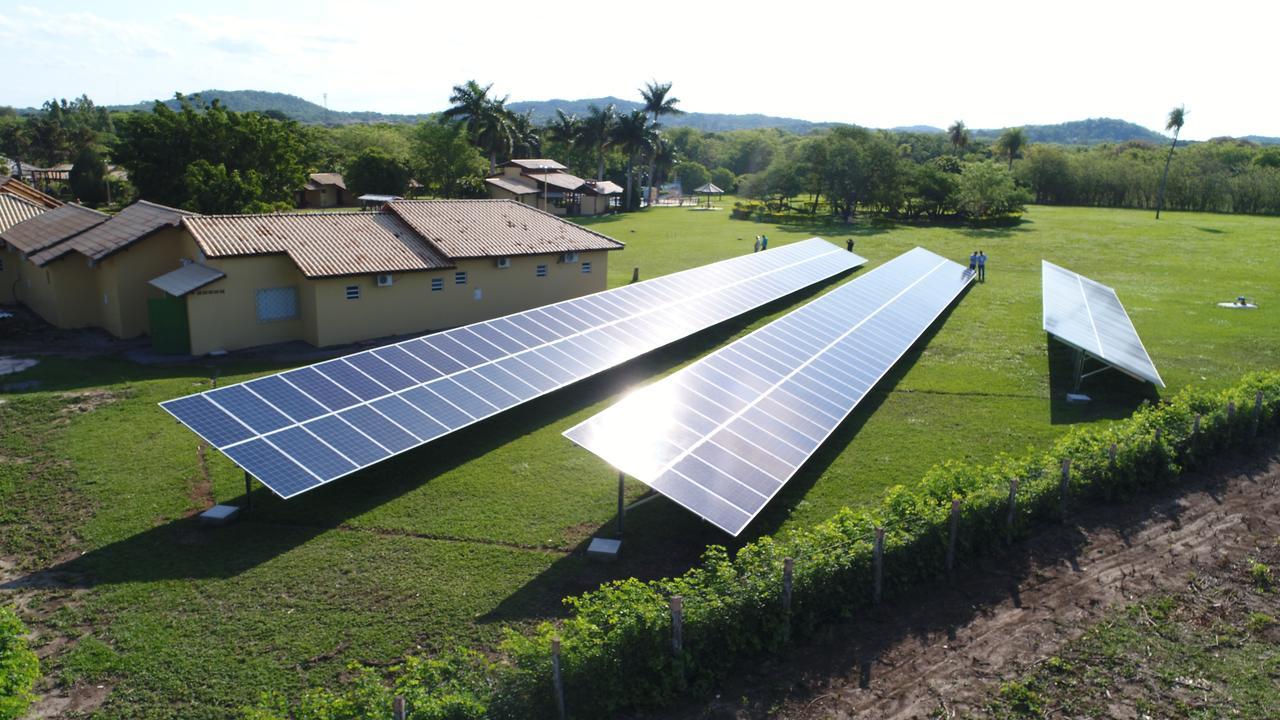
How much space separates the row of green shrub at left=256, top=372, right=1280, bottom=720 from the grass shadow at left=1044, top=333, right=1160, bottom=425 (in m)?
5.41

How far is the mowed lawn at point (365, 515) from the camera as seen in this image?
42.6 feet

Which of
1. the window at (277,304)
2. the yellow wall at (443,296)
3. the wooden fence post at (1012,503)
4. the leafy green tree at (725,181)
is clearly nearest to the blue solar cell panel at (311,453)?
the wooden fence post at (1012,503)

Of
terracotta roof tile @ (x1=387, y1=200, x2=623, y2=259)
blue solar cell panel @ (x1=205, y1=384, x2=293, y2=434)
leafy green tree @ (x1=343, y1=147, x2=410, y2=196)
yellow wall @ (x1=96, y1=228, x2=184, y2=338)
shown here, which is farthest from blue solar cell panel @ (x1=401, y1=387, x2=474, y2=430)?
leafy green tree @ (x1=343, y1=147, x2=410, y2=196)

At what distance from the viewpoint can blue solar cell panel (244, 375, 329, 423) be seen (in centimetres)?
1791

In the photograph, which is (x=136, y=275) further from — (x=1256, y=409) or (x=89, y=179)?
(x=89, y=179)

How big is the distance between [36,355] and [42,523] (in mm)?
15349

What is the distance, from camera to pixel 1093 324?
28672mm

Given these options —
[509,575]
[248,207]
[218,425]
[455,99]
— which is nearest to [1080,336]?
[509,575]

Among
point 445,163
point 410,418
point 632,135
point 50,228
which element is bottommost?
point 410,418

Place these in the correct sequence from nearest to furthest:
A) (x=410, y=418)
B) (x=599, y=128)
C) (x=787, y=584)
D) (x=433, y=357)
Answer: (x=787, y=584), (x=410, y=418), (x=433, y=357), (x=599, y=128)

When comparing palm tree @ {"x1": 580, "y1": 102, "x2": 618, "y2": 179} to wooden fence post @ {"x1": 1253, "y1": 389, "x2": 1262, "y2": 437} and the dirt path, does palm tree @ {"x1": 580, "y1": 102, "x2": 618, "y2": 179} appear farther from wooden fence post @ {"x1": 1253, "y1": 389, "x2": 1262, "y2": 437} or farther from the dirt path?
the dirt path

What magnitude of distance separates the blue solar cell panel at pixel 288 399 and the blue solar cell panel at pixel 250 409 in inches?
7.6

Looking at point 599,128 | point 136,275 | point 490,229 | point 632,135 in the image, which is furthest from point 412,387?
point 599,128

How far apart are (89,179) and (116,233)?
205ft
